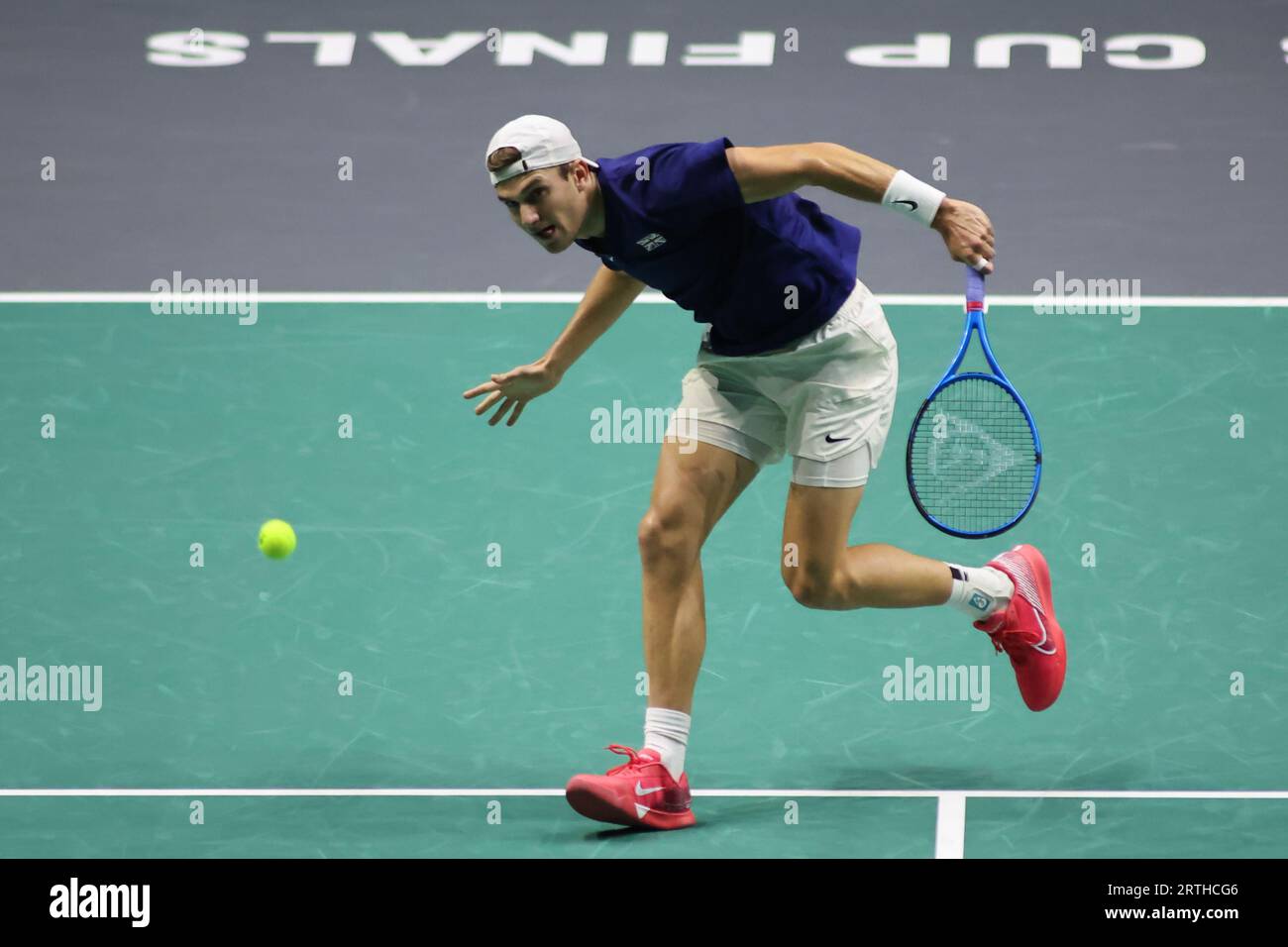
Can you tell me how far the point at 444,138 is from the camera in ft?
38.6

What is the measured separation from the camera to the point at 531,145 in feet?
21.3

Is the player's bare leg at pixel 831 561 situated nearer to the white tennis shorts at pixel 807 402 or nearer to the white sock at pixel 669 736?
the white tennis shorts at pixel 807 402

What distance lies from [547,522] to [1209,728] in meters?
2.76

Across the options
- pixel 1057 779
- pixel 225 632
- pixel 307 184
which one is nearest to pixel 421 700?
pixel 225 632

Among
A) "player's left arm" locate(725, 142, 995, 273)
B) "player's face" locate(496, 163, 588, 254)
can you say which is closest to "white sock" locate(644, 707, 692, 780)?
"player's face" locate(496, 163, 588, 254)

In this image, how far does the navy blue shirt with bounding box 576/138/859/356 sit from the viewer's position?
6.60m

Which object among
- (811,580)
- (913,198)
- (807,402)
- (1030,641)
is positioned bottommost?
(1030,641)

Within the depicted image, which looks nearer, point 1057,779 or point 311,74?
point 1057,779

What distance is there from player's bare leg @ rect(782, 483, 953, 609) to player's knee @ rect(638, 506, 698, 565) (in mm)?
345

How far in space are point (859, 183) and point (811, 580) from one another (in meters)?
1.33

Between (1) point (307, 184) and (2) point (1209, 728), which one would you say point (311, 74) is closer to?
(1) point (307, 184)

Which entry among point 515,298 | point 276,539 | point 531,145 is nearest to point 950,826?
point 531,145

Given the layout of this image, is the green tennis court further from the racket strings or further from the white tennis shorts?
the white tennis shorts

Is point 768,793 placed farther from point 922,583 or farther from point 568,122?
point 568,122
